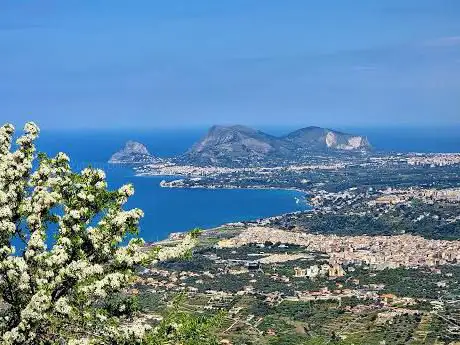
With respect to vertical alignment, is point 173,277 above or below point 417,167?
below

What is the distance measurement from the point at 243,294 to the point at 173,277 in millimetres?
9002

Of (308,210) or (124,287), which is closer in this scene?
(124,287)

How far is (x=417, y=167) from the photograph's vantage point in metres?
158

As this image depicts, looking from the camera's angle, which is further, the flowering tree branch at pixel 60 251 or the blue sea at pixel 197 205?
the blue sea at pixel 197 205

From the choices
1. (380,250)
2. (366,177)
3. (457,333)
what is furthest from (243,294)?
(366,177)

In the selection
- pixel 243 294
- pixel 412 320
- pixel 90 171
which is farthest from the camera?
pixel 243 294

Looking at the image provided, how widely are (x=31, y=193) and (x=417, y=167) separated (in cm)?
15630

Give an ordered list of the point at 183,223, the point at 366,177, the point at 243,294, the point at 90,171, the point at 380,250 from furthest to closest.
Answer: the point at 366,177
the point at 183,223
the point at 380,250
the point at 243,294
the point at 90,171

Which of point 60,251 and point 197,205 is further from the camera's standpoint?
point 197,205

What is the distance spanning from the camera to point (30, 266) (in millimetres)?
7684

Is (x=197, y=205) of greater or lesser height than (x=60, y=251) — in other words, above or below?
below

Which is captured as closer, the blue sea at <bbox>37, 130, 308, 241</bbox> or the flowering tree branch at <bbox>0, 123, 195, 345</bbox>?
the flowering tree branch at <bbox>0, 123, 195, 345</bbox>

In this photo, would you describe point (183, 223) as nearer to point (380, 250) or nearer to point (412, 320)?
point (380, 250)

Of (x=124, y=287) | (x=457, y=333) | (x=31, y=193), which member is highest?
(x=31, y=193)
